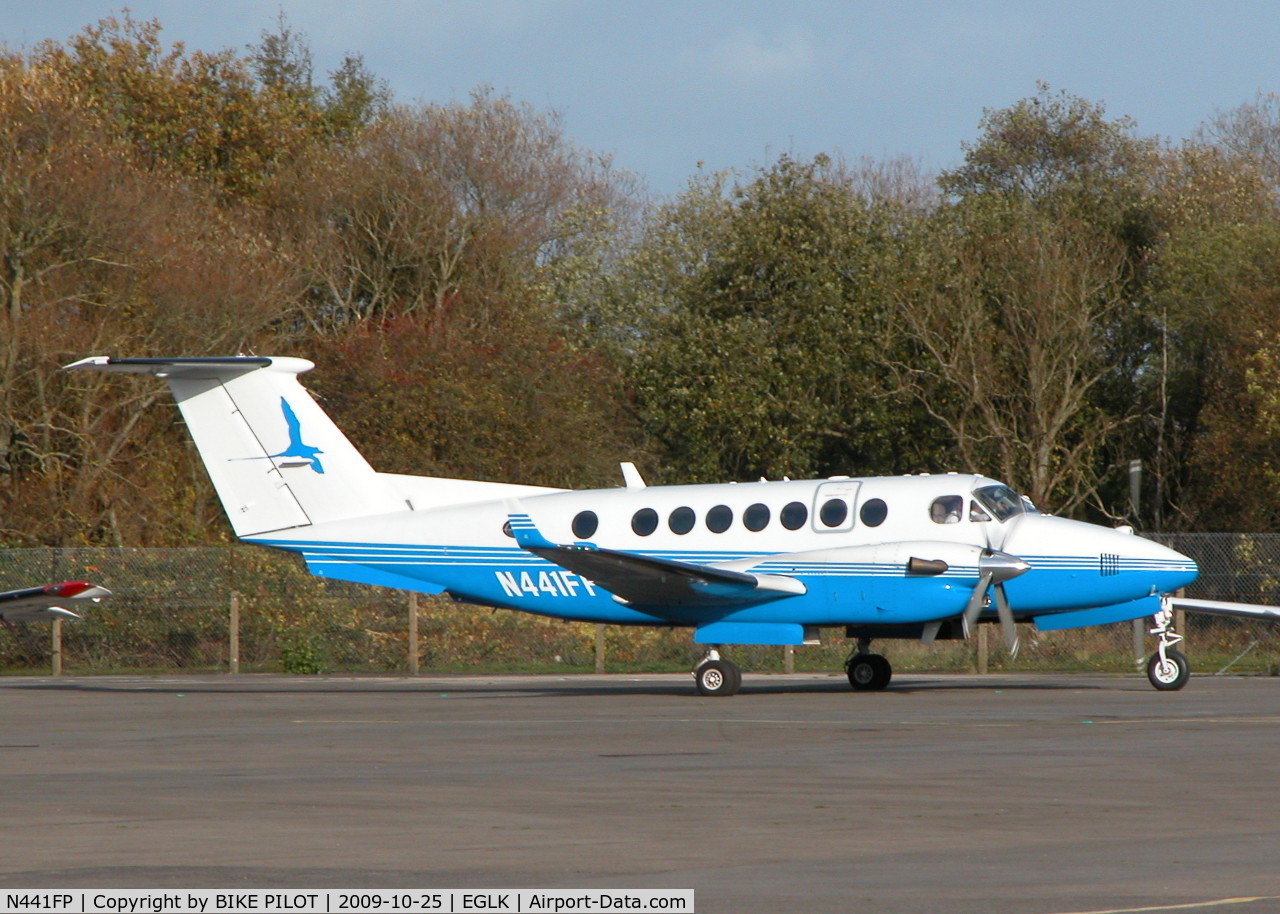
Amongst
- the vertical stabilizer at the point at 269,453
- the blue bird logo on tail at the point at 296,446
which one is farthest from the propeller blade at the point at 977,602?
the blue bird logo on tail at the point at 296,446

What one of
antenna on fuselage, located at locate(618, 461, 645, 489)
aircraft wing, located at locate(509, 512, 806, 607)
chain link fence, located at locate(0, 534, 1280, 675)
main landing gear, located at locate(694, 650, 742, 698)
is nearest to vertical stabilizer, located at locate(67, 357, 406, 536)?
aircraft wing, located at locate(509, 512, 806, 607)

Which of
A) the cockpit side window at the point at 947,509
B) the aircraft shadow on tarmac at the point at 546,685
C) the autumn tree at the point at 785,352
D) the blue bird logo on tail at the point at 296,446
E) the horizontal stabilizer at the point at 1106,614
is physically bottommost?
the aircraft shadow on tarmac at the point at 546,685

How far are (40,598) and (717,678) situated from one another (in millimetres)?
8485

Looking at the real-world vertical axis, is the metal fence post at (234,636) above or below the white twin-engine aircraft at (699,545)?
below

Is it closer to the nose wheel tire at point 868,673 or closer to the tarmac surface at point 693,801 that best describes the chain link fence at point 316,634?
the nose wheel tire at point 868,673

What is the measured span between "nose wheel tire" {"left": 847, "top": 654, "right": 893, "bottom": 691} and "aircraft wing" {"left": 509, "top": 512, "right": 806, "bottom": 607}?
1.92 meters

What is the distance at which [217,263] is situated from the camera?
39875 millimetres

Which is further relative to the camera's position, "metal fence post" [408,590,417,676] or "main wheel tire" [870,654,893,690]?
"metal fence post" [408,590,417,676]

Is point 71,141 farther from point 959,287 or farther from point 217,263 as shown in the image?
point 959,287

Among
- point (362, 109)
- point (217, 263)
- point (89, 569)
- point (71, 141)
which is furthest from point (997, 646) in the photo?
point (362, 109)

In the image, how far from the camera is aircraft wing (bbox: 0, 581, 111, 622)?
2125 cm

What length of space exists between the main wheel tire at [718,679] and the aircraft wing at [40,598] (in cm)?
752
